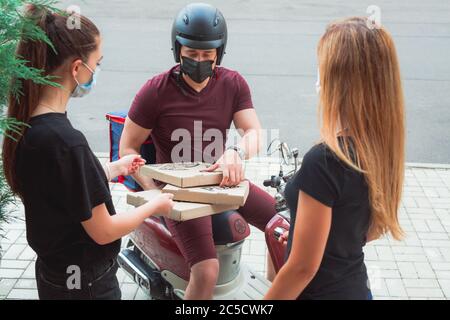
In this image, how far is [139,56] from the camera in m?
10.5

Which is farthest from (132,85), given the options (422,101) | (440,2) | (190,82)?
(440,2)

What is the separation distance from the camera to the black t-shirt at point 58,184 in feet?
6.63

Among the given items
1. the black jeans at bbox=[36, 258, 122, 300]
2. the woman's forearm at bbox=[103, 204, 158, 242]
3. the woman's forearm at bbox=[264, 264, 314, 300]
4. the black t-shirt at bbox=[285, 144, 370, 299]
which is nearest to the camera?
the black t-shirt at bbox=[285, 144, 370, 299]

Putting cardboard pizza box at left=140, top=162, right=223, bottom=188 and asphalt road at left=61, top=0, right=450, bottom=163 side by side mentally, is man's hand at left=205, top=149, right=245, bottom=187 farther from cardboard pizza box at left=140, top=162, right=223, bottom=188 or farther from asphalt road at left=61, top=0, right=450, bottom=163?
asphalt road at left=61, top=0, right=450, bottom=163

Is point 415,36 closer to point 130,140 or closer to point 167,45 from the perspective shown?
point 167,45

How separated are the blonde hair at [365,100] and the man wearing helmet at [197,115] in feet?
3.02

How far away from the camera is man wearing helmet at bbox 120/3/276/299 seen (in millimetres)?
2908

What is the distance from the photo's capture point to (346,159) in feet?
6.19

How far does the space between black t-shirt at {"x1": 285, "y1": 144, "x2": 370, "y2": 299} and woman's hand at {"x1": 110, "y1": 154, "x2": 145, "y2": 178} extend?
89 centimetres

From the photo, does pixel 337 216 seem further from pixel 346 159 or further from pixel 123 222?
pixel 123 222

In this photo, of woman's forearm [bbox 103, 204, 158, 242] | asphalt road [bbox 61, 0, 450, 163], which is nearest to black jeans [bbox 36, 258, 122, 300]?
woman's forearm [bbox 103, 204, 158, 242]

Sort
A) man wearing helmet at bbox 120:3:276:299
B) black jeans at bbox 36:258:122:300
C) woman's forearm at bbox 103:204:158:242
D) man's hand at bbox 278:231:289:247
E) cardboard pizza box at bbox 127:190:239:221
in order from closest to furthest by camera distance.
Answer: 1. woman's forearm at bbox 103:204:158:242
2. black jeans at bbox 36:258:122:300
3. cardboard pizza box at bbox 127:190:239:221
4. man's hand at bbox 278:231:289:247
5. man wearing helmet at bbox 120:3:276:299
